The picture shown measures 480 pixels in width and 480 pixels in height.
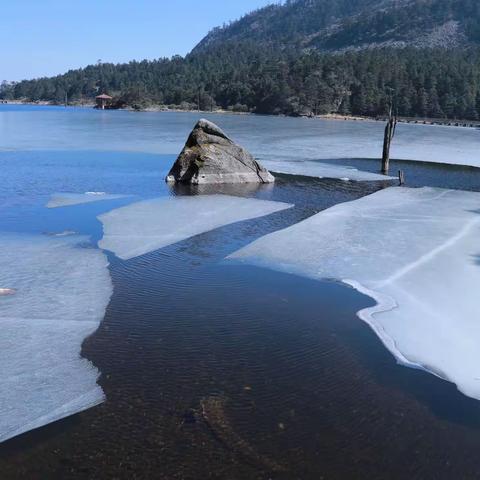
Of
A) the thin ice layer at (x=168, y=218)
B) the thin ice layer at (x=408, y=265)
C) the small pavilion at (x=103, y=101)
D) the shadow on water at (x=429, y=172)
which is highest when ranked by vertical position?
the small pavilion at (x=103, y=101)

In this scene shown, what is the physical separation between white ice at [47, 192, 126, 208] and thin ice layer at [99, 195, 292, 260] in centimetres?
190

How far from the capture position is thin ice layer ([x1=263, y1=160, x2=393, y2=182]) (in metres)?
30.6

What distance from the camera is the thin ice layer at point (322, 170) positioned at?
3064 centimetres

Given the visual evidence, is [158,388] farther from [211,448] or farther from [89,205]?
[89,205]

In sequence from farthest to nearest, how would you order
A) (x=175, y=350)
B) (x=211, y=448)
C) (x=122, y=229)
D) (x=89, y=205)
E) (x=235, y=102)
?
(x=235, y=102) < (x=89, y=205) < (x=122, y=229) < (x=175, y=350) < (x=211, y=448)

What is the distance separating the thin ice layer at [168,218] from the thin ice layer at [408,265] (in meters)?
2.30

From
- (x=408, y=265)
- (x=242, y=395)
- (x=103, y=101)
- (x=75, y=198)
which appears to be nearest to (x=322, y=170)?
(x=75, y=198)

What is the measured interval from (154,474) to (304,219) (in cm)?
1404

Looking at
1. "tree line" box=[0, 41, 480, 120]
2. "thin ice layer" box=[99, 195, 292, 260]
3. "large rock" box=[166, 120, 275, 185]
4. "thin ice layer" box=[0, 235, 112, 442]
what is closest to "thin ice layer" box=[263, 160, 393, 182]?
"large rock" box=[166, 120, 275, 185]

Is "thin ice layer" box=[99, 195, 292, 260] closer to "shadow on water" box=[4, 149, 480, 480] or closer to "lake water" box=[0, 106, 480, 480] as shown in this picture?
"lake water" box=[0, 106, 480, 480]

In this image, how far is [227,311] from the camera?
10078 millimetres

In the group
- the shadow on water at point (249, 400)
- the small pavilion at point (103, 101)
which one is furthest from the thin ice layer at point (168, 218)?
the small pavilion at point (103, 101)

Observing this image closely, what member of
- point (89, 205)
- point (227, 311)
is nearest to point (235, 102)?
point (89, 205)

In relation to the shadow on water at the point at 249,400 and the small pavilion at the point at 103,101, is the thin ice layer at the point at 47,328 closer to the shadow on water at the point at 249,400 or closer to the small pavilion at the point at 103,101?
the shadow on water at the point at 249,400
